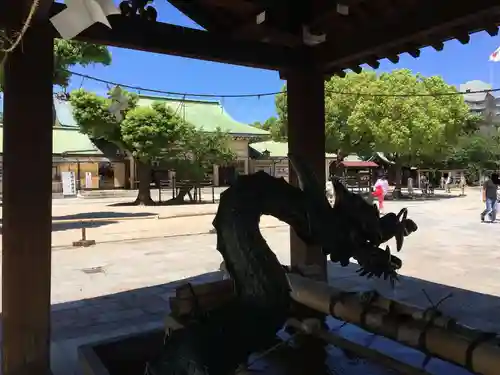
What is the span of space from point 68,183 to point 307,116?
79.7 feet

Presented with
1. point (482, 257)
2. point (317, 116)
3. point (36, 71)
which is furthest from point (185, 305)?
point (482, 257)

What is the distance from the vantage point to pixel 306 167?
7.65ft

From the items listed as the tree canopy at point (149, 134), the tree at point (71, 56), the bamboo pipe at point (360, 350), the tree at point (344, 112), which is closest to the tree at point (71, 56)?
the tree at point (71, 56)

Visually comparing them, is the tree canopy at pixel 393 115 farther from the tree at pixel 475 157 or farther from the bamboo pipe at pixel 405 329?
the bamboo pipe at pixel 405 329

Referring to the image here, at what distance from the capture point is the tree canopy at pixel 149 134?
68.8 feet

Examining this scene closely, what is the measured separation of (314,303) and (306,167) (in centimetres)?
100

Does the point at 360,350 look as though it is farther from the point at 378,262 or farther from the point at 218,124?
the point at 218,124

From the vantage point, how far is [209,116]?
3684cm

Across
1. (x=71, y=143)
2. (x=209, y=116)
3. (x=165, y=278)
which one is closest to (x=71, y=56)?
(x=165, y=278)

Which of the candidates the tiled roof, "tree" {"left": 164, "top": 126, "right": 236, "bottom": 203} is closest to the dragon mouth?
"tree" {"left": 164, "top": 126, "right": 236, "bottom": 203}

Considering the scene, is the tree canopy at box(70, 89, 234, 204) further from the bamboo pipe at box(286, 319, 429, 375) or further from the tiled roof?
the bamboo pipe at box(286, 319, 429, 375)

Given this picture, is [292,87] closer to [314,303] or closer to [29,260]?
[314,303]

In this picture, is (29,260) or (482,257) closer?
(29,260)

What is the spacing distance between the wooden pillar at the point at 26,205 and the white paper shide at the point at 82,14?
493mm
